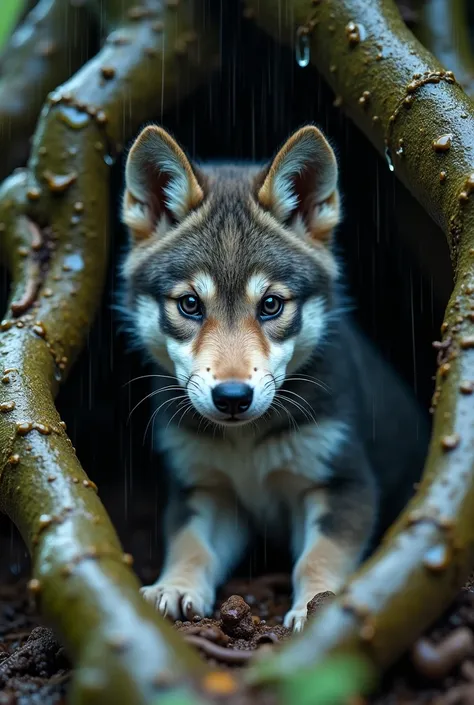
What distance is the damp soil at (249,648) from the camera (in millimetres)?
2271

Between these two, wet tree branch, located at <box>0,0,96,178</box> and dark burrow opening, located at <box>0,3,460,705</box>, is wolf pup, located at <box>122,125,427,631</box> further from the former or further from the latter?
wet tree branch, located at <box>0,0,96,178</box>

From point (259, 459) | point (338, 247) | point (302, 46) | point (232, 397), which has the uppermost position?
point (302, 46)

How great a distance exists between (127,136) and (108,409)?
202 cm

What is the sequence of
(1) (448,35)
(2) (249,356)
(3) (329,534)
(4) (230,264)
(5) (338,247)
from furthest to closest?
(5) (338,247) < (1) (448,35) < (3) (329,534) < (4) (230,264) < (2) (249,356)

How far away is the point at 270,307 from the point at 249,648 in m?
1.57

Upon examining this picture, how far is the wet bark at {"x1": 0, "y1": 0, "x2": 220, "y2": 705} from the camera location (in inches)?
85.9

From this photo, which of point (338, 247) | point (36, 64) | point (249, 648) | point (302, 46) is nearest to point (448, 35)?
point (302, 46)

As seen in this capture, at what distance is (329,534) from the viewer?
4.09m

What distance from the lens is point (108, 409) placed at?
5.88 metres

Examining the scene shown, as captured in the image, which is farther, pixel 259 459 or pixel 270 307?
pixel 259 459

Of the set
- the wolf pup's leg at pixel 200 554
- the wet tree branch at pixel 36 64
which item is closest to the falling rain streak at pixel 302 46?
the wet tree branch at pixel 36 64

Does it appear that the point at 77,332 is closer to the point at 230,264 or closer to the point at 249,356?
the point at 230,264

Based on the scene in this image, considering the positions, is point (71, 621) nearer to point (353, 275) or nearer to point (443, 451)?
point (443, 451)

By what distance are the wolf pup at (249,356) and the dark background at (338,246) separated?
3.52 ft
